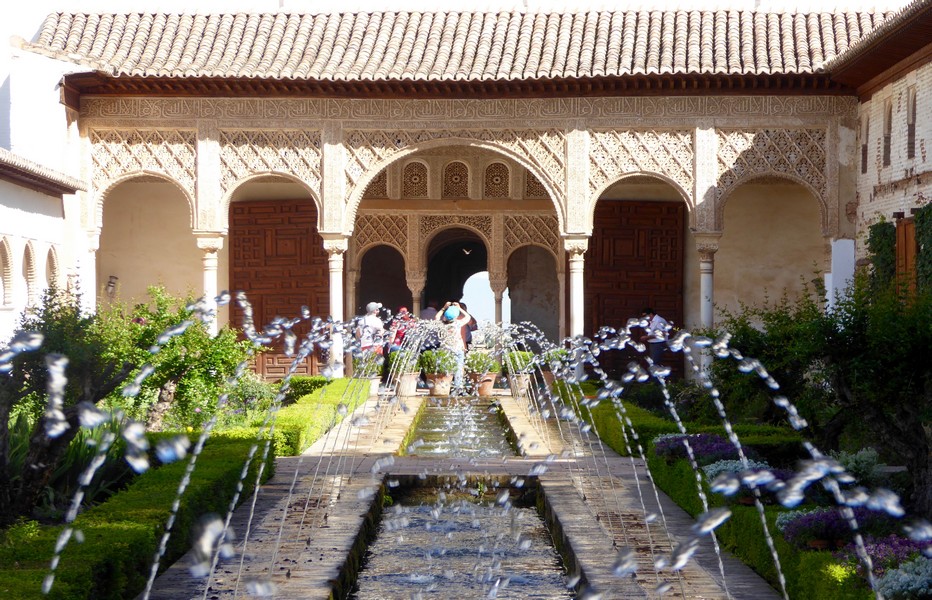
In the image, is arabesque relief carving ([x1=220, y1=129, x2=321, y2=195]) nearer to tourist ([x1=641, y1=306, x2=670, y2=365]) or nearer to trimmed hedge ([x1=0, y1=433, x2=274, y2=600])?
tourist ([x1=641, y1=306, x2=670, y2=365])

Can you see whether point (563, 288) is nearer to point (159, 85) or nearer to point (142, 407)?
point (159, 85)

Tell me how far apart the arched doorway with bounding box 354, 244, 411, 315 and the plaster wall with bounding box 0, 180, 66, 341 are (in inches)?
287

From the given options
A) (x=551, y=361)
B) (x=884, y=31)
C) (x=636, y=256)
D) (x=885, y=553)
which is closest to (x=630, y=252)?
(x=636, y=256)

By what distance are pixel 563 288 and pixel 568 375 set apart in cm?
279

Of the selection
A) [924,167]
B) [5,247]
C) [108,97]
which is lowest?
[5,247]

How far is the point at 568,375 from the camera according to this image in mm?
17062

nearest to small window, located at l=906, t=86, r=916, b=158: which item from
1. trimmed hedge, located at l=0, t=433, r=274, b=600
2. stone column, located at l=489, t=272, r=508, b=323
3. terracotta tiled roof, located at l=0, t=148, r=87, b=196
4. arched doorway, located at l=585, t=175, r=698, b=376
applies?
arched doorway, located at l=585, t=175, r=698, b=376

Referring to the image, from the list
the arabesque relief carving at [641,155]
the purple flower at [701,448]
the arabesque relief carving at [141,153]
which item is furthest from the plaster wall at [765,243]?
the purple flower at [701,448]

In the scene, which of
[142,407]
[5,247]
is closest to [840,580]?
[142,407]

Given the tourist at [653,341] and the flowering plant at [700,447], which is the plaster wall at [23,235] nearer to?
the flowering plant at [700,447]

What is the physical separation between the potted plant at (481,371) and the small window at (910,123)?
19.9 feet

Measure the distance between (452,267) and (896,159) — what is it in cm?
1398

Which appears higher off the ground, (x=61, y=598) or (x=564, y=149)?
(x=564, y=149)

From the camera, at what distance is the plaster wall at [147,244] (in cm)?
1927
